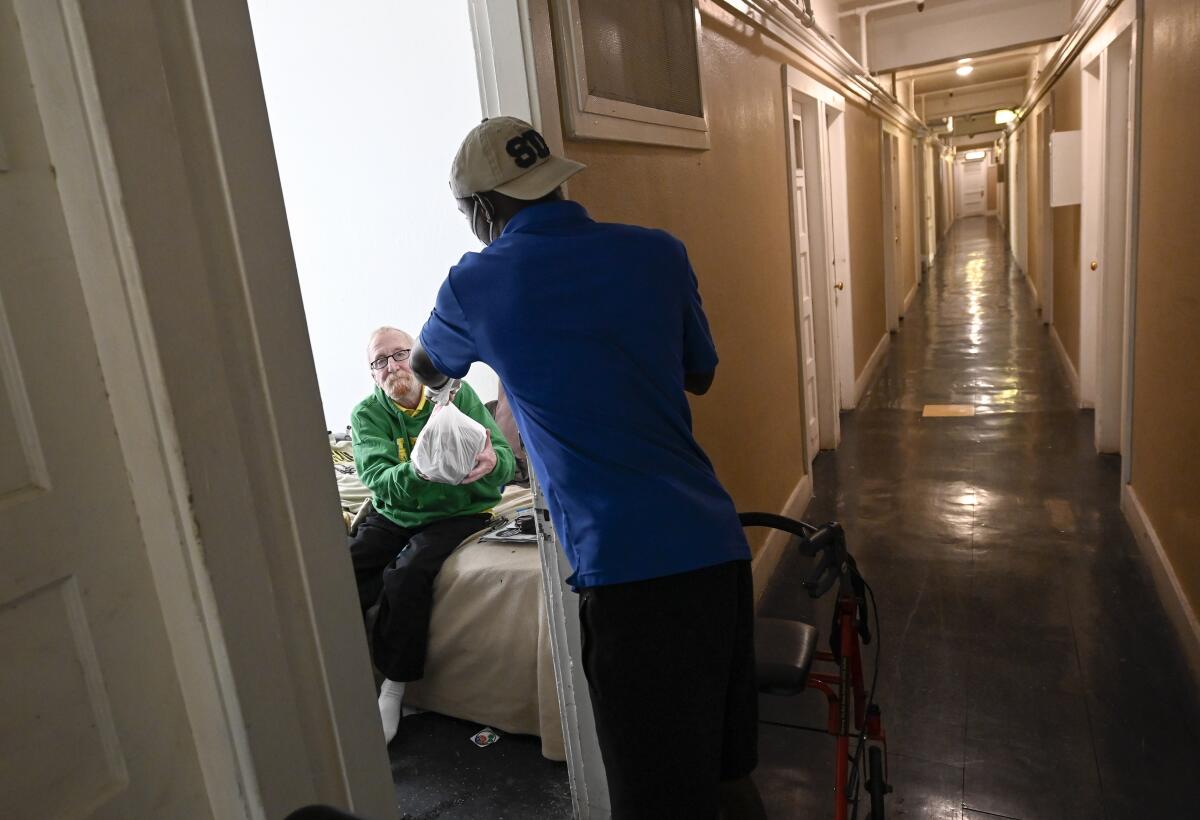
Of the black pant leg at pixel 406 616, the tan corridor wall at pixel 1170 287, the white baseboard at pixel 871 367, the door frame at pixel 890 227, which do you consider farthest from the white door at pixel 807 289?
the door frame at pixel 890 227

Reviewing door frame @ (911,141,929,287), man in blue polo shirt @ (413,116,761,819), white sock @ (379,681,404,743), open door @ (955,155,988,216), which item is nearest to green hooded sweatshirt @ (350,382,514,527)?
white sock @ (379,681,404,743)

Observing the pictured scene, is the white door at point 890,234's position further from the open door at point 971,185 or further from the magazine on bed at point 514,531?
the open door at point 971,185

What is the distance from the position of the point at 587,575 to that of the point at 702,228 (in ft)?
6.77

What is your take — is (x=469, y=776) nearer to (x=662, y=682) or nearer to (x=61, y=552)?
(x=662, y=682)

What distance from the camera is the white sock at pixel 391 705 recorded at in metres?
3.04

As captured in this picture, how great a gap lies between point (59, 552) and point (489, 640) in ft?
6.93

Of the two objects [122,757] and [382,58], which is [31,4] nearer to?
[122,757]

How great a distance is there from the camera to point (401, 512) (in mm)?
3311

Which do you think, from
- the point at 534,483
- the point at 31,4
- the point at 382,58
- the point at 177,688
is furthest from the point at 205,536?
the point at 382,58

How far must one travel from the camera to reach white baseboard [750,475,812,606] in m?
3.94

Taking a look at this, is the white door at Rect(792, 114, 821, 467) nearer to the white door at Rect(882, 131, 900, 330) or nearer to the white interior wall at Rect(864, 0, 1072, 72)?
the white interior wall at Rect(864, 0, 1072, 72)

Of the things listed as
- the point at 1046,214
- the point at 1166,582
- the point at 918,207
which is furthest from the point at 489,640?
the point at 918,207

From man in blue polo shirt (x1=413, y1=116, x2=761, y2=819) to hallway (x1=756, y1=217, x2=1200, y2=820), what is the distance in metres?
1.06

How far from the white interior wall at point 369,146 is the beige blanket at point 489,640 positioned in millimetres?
1212
